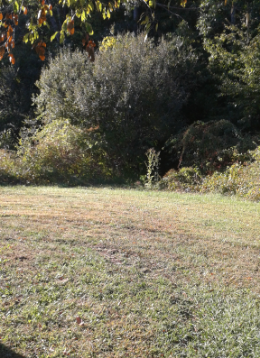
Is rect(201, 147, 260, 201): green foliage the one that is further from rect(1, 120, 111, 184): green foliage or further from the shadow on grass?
the shadow on grass

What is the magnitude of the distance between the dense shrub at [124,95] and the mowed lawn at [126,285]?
792cm

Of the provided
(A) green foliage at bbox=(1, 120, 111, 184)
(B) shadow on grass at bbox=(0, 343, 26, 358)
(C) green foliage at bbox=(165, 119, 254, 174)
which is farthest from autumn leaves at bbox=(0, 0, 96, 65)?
(C) green foliage at bbox=(165, 119, 254, 174)

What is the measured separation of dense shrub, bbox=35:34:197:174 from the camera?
14.7 metres

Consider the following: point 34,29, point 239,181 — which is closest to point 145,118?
point 239,181

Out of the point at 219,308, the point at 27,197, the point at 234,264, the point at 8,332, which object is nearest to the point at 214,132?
the point at 27,197

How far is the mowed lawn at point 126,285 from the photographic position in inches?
141

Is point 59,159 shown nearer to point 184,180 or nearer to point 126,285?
point 184,180

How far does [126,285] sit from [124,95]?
Answer: 1081 centimetres

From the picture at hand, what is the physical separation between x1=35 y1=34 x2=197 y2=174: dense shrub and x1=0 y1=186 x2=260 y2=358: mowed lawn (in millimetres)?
7915

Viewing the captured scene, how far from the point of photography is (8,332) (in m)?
3.57

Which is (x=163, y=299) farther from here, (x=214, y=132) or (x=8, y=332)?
(x=214, y=132)

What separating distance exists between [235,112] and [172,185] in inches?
234

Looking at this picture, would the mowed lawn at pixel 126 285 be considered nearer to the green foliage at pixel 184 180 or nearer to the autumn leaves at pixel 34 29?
the autumn leaves at pixel 34 29

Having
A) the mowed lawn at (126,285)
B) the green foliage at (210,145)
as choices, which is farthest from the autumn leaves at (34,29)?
the green foliage at (210,145)
